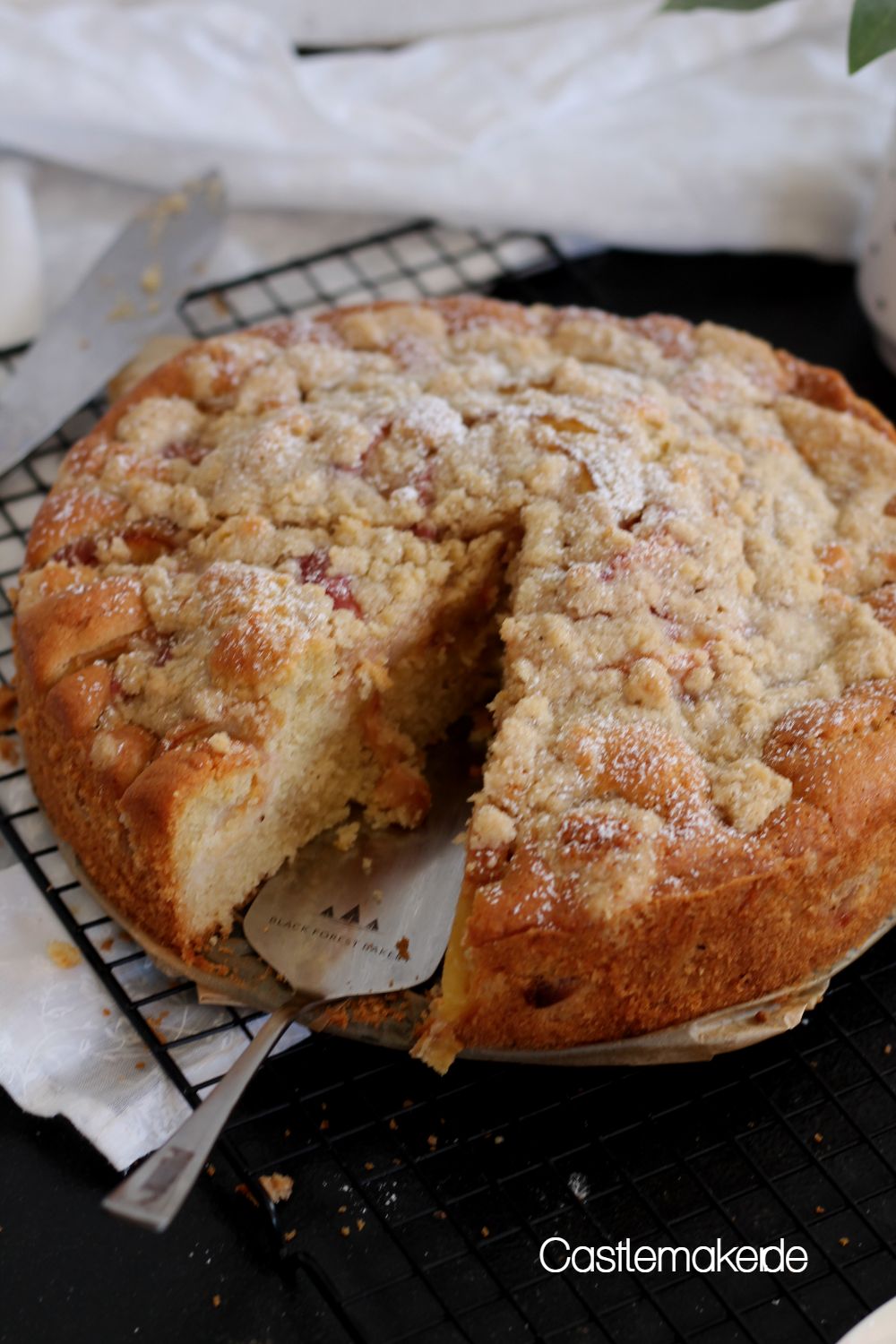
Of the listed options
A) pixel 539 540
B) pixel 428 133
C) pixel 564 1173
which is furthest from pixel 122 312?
pixel 564 1173

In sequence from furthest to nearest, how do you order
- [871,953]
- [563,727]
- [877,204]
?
[877,204], [871,953], [563,727]

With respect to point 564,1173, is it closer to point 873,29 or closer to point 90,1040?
point 90,1040

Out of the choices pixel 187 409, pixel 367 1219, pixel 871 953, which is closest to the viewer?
pixel 367 1219

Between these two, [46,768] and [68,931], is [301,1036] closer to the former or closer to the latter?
[68,931]

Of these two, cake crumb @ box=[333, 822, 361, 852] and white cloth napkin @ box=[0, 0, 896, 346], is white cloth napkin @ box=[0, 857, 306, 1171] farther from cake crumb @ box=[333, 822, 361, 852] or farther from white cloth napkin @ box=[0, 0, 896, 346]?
white cloth napkin @ box=[0, 0, 896, 346]

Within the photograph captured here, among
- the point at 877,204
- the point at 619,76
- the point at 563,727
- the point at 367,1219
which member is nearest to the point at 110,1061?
the point at 367,1219

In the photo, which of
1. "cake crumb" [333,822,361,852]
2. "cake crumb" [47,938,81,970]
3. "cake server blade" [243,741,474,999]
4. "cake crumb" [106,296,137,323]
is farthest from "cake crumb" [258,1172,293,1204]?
"cake crumb" [106,296,137,323]
